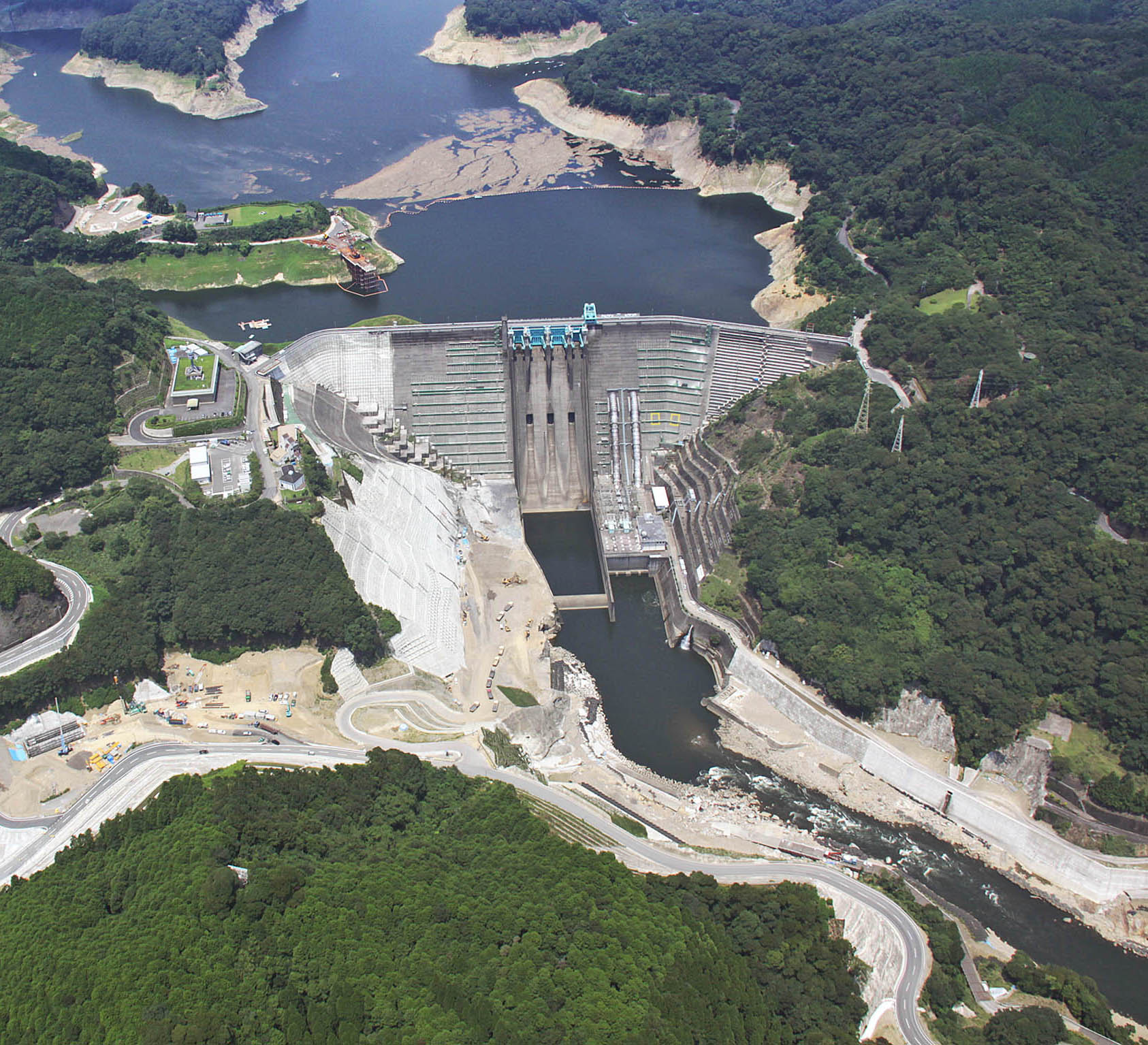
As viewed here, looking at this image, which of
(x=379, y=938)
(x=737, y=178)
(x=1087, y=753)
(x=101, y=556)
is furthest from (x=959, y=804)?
(x=737, y=178)

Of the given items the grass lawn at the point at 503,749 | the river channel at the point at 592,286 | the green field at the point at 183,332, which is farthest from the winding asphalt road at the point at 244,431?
the grass lawn at the point at 503,749

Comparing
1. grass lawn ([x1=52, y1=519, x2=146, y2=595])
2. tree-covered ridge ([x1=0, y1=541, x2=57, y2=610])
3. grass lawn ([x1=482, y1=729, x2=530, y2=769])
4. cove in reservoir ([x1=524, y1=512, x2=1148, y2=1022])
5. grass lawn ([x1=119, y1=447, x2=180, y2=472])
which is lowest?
cove in reservoir ([x1=524, y1=512, x2=1148, y2=1022])

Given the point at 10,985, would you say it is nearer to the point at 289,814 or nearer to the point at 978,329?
the point at 289,814

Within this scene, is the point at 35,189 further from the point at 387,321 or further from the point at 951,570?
the point at 951,570

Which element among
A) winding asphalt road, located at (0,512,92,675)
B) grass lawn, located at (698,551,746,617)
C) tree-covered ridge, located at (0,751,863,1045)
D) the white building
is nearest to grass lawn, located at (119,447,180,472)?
the white building

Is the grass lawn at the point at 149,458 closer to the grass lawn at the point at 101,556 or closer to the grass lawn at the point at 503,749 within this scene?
the grass lawn at the point at 101,556

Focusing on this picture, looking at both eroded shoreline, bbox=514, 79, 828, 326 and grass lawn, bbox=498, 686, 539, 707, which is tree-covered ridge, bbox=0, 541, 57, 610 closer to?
grass lawn, bbox=498, 686, 539, 707
